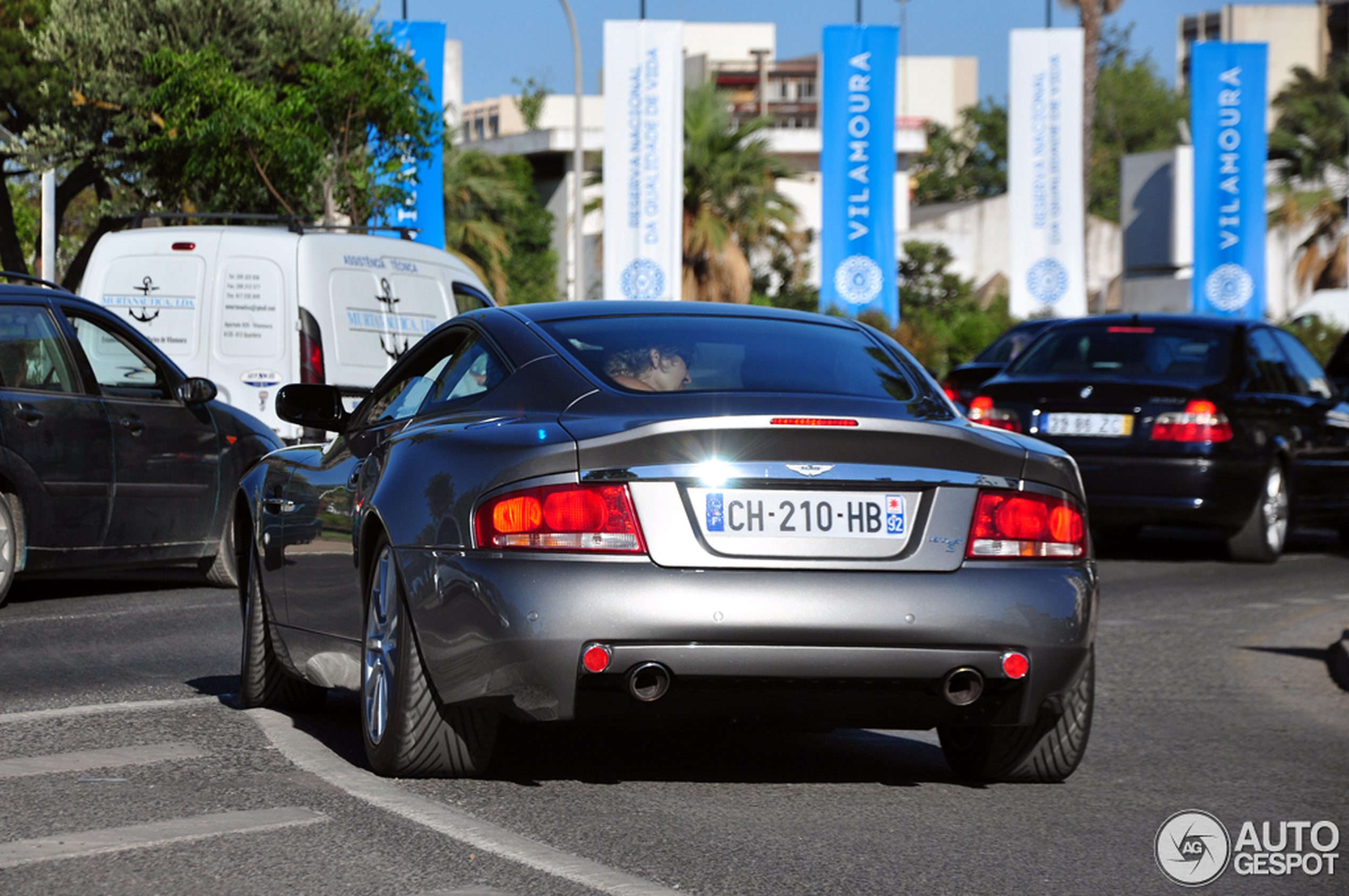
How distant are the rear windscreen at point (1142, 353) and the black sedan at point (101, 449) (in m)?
5.88

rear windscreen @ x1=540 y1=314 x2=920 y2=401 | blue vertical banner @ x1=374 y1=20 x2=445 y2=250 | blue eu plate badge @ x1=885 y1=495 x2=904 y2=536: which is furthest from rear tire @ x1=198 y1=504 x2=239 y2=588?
blue vertical banner @ x1=374 y1=20 x2=445 y2=250

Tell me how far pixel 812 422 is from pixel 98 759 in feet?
7.92

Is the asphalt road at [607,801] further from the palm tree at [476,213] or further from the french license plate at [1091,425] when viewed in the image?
the palm tree at [476,213]

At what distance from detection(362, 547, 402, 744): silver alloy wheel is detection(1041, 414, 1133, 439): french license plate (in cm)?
862

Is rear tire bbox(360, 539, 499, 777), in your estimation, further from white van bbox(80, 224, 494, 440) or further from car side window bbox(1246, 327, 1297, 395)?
car side window bbox(1246, 327, 1297, 395)

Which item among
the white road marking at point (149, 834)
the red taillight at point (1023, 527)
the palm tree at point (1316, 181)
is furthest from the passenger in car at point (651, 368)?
the palm tree at point (1316, 181)

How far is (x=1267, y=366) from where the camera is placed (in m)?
14.3

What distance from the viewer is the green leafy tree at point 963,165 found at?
9356cm

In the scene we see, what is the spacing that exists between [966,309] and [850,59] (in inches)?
956

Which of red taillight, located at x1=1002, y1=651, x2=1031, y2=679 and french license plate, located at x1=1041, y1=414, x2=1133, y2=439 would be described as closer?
red taillight, located at x1=1002, y1=651, x2=1031, y2=679

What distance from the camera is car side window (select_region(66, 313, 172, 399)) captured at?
10922mm

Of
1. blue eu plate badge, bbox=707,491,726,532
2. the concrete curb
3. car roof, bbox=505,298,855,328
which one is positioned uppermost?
car roof, bbox=505,298,855,328

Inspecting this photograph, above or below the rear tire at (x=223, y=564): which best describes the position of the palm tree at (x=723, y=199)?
above

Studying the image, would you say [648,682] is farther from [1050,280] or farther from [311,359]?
[1050,280]
